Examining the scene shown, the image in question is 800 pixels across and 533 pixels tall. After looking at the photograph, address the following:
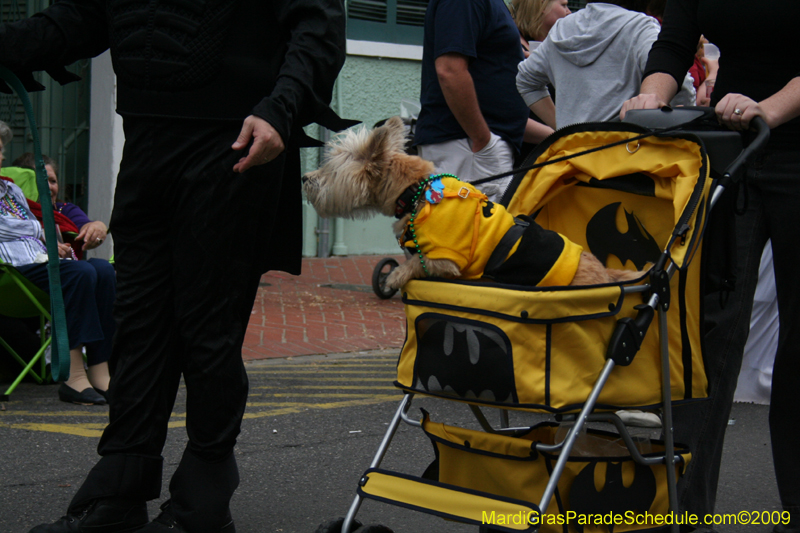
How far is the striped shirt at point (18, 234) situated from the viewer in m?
5.00

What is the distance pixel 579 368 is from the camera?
2340 mm

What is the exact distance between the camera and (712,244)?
8.82 feet

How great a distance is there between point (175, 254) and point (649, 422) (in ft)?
8.86

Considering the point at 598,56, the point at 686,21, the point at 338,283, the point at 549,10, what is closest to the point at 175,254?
the point at 686,21

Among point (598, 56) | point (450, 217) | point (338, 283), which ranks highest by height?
point (598, 56)

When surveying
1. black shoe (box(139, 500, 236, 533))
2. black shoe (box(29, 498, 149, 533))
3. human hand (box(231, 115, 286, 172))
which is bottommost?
black shoe (box(139, 500, 236, 533))

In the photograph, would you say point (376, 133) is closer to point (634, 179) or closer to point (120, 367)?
point (634, 179)

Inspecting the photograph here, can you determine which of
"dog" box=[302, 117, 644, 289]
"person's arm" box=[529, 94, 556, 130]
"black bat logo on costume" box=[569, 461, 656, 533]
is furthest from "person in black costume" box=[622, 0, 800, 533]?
"person's arm" box=[529, 94, 556, 130]

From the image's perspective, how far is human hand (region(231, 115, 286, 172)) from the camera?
2.46 metres

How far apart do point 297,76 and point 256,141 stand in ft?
0.80

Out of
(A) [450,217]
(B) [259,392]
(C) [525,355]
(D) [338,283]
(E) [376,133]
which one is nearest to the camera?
(C) [525,355]

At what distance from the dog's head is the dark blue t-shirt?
1.57 m

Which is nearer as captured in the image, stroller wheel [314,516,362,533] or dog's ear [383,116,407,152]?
stroller wheel [314,516,362,533]

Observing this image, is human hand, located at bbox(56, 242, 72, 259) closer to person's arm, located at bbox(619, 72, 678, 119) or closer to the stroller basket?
the stroller basket
